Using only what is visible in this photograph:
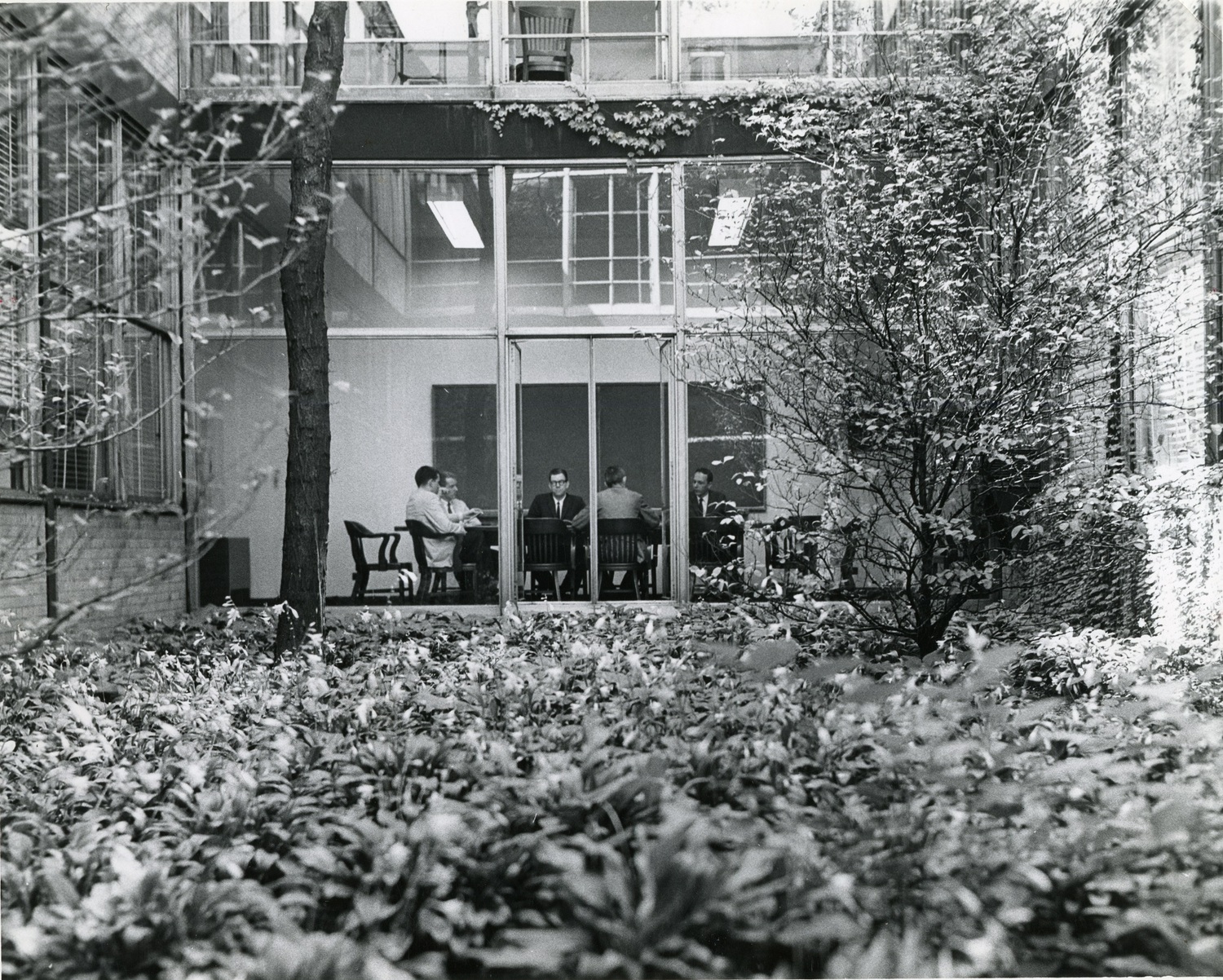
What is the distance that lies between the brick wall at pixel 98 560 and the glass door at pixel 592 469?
316cm

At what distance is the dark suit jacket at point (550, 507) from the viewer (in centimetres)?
1159

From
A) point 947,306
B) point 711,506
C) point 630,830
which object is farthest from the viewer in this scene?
point 711,506

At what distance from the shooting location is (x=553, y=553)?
38.0ft

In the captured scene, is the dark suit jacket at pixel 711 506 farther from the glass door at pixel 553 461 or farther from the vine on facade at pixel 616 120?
the vine on facade at pixel 616 120

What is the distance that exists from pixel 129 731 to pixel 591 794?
9.26ft

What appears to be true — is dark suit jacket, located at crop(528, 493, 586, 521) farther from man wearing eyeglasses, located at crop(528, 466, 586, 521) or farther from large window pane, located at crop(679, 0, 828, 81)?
large window pane, located at crop(679, 0, 828, 81)

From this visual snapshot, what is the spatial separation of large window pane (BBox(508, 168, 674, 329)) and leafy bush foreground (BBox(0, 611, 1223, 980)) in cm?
640

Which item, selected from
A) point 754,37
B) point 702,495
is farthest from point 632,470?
point 754,37

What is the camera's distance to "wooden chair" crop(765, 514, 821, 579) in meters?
6.80

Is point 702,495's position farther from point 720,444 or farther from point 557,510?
point 557,510

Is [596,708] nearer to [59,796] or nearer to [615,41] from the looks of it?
[59,796]

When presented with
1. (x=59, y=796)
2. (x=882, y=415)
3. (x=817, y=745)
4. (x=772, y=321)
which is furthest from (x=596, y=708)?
(x=772, y=321)

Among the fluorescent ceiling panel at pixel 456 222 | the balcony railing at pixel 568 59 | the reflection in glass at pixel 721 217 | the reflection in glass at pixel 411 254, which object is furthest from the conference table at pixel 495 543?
the balcony railing at pixel 568 59

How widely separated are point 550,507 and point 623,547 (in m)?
0.78
